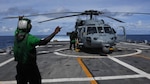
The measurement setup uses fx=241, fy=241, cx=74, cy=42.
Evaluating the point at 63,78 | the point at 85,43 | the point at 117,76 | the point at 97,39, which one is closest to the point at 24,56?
the point at 63,78

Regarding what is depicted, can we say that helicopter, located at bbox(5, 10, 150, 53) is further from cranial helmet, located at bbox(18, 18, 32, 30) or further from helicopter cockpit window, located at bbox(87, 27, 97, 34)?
cranial helmet, located at bbox(18, 18, 32, 30)

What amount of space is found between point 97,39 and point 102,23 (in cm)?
279

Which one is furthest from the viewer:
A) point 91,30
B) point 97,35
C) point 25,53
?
point 91,30

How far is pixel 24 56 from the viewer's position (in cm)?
481

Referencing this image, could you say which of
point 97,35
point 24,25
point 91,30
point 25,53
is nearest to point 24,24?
point 24,25

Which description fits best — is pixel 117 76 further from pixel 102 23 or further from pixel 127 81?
pixel 102 23

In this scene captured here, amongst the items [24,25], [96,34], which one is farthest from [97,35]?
[24,25]

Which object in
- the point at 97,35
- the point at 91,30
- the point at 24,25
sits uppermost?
the point at 24,25

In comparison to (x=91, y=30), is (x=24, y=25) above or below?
above

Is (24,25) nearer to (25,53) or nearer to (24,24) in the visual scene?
(24,24)

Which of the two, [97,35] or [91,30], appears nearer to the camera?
[97,35]

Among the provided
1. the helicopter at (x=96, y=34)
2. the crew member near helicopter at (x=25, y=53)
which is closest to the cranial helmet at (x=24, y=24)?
the crew member near helicopter at (x=25, y=53)

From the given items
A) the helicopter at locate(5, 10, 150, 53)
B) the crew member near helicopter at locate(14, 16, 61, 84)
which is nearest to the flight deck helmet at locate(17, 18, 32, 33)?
the crew member near helicopter at locate(14, 16, 61, 84)

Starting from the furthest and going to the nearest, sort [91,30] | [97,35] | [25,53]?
1. [91,30]
2. [97,35]
3. [25,53]
